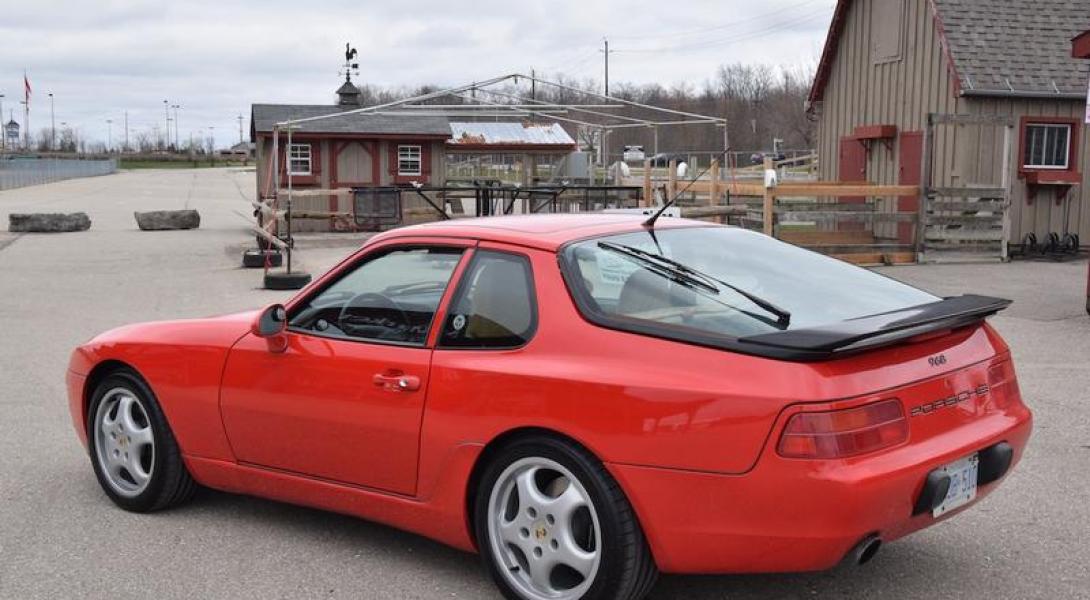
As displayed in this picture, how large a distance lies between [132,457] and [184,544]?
67 cm

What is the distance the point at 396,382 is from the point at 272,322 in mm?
762

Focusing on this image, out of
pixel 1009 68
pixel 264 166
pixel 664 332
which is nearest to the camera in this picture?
pixel 664 332

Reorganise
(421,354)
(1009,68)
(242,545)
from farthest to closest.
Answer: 1. (1009,68)
2. (242,545)
3. (421,354)

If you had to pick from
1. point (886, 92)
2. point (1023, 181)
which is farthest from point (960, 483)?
point (886, 92)

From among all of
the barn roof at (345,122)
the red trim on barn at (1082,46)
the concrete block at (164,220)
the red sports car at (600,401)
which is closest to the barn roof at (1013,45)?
the red trim on barn at (1082,46)

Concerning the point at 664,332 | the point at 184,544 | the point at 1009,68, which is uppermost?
the point at 1009,68

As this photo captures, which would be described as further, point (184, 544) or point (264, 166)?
point (264, 166)

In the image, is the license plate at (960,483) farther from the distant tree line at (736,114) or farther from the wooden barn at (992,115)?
the distant tree line at (736,114)

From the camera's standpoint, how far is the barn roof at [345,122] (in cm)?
2908

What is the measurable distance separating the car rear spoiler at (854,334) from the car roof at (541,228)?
3.28ft

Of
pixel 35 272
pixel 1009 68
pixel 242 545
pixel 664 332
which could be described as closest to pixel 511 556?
pixel 664 332

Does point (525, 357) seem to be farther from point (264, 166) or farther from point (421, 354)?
point (264, 166)

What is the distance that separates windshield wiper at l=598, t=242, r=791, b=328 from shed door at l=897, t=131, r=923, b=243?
17.1 m

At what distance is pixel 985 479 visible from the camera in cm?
400
